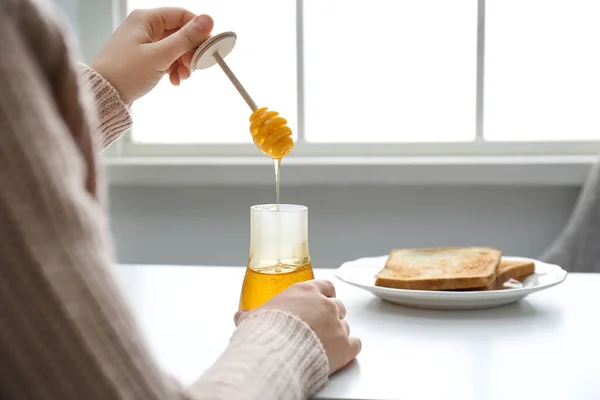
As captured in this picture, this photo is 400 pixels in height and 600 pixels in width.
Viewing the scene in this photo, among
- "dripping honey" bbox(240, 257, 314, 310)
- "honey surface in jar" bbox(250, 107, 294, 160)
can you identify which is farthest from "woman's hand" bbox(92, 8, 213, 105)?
"dripping honey" bbox(240, 257, 314, 310)

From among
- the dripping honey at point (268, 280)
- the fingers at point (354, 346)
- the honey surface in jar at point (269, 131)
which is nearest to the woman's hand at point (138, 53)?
the honey surface in jar at point (269, 131)

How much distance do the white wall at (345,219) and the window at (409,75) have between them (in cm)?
18

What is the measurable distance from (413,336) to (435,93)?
4.98 feet

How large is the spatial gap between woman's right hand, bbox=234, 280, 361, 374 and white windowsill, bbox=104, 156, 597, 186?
1361 millimetres

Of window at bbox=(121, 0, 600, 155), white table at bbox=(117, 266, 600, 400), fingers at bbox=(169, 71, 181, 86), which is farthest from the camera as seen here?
window at bbox=(121, 0, 600, 155)

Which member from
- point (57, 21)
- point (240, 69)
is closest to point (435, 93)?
point (240, 69)

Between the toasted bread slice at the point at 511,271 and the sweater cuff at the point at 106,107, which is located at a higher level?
the sweater cuff at the point at 106,107

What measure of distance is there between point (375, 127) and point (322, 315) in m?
1.64

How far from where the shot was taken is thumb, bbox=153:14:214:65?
1.05 m

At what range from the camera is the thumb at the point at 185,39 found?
1.05m

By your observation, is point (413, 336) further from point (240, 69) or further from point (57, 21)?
point (240, 69)

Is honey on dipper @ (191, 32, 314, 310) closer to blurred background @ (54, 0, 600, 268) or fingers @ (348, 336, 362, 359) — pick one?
fingers @ (348, 336, 362, 359)

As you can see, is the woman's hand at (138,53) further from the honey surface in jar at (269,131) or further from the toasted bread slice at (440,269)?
the toasted bread slice at (440,269)

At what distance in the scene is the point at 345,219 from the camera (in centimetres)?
223
